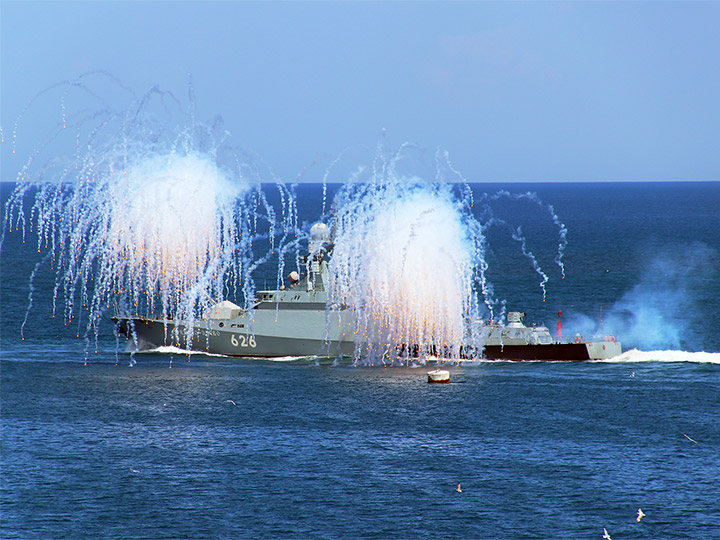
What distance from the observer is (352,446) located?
7719 cm

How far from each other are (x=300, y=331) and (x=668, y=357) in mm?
41168

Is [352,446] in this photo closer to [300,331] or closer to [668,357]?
[300,331]

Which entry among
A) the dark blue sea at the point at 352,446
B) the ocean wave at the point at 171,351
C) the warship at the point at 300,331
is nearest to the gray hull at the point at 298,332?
the warship at the point at 300,331

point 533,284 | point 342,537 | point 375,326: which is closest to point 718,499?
point 342,537

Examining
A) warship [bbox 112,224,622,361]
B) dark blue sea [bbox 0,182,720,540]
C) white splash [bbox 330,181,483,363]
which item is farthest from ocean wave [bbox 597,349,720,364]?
white splash [bbox 330,181,483,363]

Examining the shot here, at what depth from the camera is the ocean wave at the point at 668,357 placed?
349 ft

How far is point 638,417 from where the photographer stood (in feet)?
279

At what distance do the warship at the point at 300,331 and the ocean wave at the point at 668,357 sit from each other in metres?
1.30

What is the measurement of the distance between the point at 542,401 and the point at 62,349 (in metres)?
57.7

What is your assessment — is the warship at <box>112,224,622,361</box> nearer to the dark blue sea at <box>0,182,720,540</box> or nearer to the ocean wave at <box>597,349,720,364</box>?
the ocean wave at <box>597,349,720,364</box>

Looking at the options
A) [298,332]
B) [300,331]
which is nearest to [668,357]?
[300,331]

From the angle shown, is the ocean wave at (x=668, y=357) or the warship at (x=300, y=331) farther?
the warship at (x=300, y=331)

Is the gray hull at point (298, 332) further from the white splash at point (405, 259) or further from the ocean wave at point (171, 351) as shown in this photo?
the white splash at point (405, 259)

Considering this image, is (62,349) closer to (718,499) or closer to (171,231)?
(171,231)
